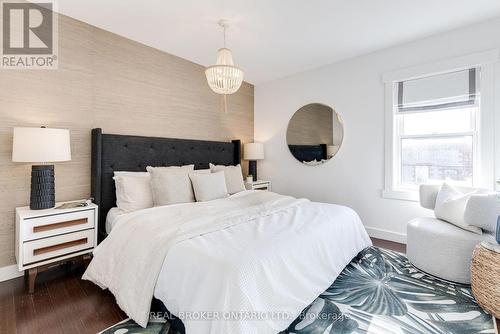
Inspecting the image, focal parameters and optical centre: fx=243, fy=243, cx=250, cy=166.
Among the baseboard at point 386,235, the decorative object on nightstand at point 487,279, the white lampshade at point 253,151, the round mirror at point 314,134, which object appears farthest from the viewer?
the white lampshade at point 253,151

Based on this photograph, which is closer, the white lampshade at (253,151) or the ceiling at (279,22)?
the ceiling at (279,22)

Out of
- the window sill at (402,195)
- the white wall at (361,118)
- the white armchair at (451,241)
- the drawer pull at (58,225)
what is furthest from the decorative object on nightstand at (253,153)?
the drawer pull at (58,225)

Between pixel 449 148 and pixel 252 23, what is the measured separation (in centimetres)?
276

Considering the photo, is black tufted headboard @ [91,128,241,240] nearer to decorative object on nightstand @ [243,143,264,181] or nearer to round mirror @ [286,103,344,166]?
decorative object on nightstand @ [243,143,264,181]

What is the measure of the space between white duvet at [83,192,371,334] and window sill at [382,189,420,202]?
1.26 meters

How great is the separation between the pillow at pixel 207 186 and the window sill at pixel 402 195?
221 centimetres

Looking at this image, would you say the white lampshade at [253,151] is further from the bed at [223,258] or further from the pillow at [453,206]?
the pillow at [453,206]

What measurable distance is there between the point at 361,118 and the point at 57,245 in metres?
3.89

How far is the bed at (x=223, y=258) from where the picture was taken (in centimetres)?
130

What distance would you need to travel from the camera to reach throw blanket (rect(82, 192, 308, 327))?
63.2 inches

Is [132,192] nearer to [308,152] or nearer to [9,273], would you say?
[9,273]

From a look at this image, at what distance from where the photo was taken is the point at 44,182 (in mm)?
2201

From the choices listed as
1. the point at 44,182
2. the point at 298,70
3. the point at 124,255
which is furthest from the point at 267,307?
the point at 298,70

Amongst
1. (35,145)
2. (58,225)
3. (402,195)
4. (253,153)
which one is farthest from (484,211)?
(35,145)
